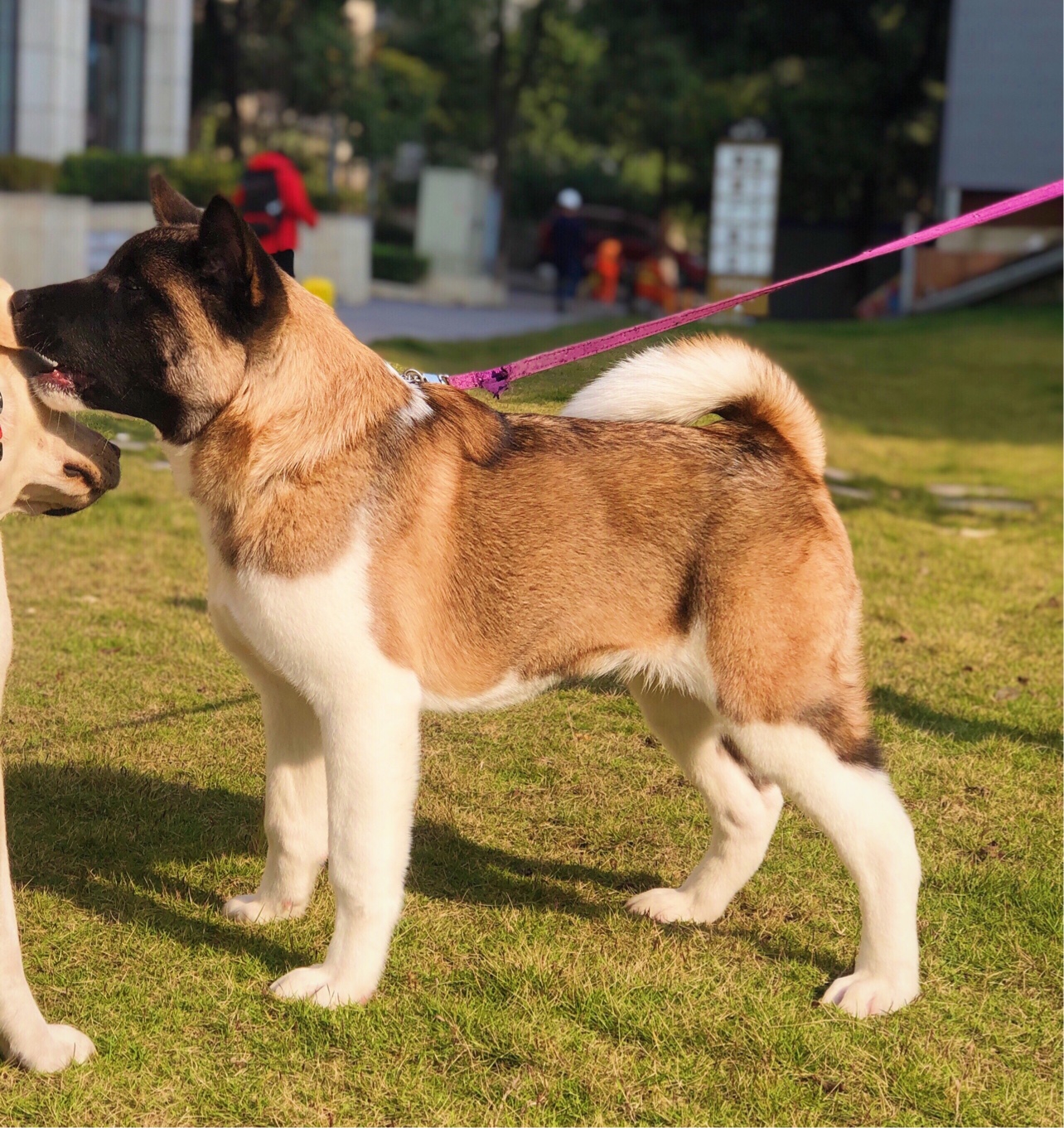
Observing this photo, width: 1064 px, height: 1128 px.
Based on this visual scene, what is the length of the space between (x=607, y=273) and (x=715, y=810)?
27180 mm

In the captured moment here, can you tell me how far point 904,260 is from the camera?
29672mm

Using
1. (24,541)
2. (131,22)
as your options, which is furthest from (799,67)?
(24,541)

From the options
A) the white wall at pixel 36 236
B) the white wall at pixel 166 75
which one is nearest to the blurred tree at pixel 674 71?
the white wall at pixel 166 75

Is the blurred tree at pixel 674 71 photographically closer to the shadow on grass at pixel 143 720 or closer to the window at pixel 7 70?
the window at pixel 7 70

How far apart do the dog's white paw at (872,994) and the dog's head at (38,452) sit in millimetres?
2314

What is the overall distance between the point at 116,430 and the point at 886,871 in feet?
7.49

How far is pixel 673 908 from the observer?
3.88 metres

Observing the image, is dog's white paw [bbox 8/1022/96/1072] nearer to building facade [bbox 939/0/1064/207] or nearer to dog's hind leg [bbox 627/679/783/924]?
dog's hind leg [bbox 627/679/783/924]

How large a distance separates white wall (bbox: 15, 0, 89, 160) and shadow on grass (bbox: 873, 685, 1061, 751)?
17960 millimetres

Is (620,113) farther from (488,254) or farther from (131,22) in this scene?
(131,22)

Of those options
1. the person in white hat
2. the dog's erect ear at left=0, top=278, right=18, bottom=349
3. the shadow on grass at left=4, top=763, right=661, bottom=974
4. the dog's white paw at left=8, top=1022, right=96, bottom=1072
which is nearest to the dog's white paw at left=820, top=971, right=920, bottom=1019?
the shadow on grass at left=4, top=763, right=661, bottom=974

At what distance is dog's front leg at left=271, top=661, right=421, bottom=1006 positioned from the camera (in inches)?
123

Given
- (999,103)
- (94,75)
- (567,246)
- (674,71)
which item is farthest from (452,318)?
(999,103)

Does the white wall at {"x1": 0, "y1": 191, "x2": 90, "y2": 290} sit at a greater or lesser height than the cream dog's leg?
greater
